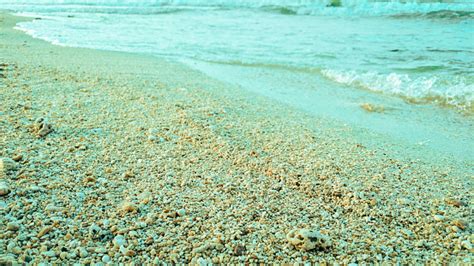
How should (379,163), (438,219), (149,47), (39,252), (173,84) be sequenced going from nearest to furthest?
(39,252) → (438,219) → (379,163) → (173,84) → (149,47)

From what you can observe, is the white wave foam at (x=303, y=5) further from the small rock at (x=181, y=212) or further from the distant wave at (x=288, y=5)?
the small rock at (x=181, y=212)

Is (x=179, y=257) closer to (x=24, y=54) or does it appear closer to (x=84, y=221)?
(x=84, y=221)

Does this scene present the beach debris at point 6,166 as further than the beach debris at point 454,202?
No

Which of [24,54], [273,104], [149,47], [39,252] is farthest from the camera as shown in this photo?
[149,47]

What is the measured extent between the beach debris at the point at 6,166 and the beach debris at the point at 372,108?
13.4 feet

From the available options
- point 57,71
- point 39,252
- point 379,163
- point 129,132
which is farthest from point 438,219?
point 57,71

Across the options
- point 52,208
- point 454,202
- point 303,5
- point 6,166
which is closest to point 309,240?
point 454,202

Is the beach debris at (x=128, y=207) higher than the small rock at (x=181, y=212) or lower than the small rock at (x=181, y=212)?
higher

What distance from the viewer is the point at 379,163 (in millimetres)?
2678

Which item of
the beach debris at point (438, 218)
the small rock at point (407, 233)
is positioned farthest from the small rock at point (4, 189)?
the beach debris at point (438, 218)

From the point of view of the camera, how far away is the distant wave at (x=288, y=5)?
21.3m

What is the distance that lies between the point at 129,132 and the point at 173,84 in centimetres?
207

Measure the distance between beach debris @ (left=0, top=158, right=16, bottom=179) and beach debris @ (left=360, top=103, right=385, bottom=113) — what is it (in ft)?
13.4

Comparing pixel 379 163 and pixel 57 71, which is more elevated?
pixel 57 71
